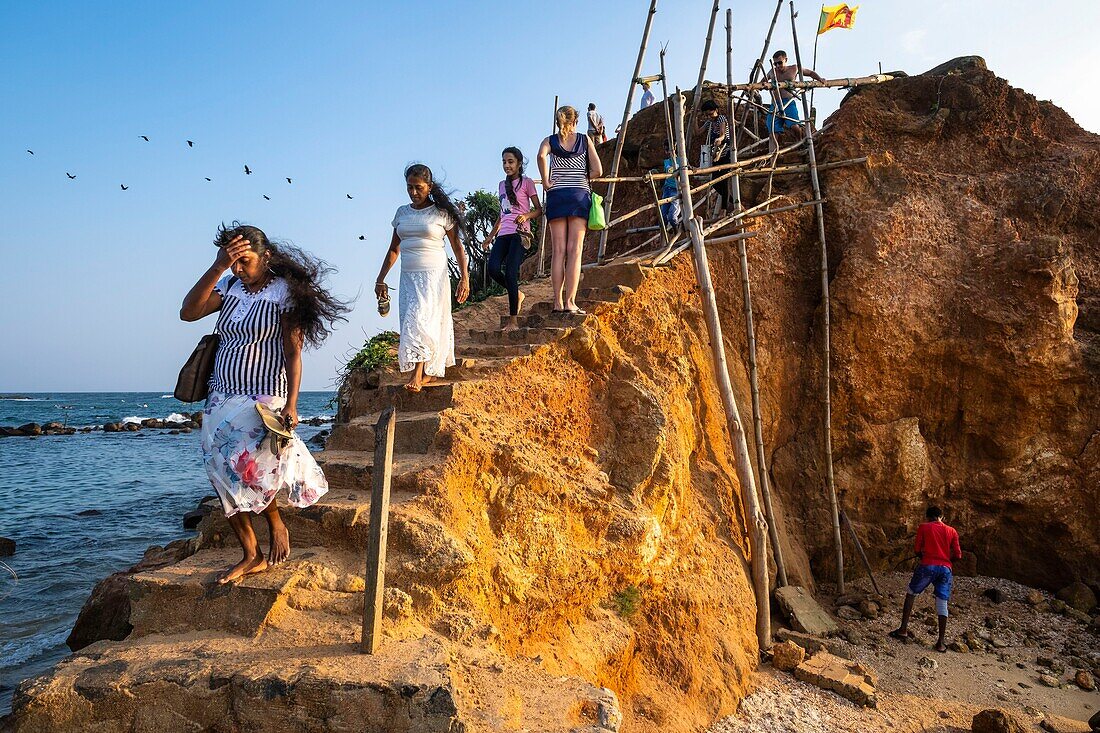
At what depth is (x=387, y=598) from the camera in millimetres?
3541

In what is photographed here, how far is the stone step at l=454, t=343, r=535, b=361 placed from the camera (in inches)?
226

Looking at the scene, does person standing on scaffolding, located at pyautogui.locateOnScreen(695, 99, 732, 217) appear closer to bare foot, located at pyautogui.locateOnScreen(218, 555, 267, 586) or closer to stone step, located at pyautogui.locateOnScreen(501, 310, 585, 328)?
stone step, located at pyautogui.locateOnScreen(501, 310, 585, 328)

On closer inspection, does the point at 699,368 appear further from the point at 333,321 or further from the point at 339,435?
the point at 333,321

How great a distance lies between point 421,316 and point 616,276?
2.66 m

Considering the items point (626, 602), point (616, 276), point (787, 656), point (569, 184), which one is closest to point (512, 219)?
point (569, 184)

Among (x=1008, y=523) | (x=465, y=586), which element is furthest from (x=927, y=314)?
(x=465, y=586)

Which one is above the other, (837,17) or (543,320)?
(837,17)

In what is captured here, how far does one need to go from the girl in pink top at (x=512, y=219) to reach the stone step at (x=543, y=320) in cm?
23

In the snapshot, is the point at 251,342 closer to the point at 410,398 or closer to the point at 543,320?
the point at 410,398

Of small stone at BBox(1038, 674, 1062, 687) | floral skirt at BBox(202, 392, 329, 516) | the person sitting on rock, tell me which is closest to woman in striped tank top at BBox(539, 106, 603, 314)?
floral skirt at BBox(202, 392, 329, 516)

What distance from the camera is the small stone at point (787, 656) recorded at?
6398 millimetres

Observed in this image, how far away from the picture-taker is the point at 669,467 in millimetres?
5879

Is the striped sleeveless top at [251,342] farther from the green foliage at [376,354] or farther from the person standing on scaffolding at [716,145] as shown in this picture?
the person standing on scaffolding at [716,145]

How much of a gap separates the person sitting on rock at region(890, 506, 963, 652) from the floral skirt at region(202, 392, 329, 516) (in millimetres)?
6957
